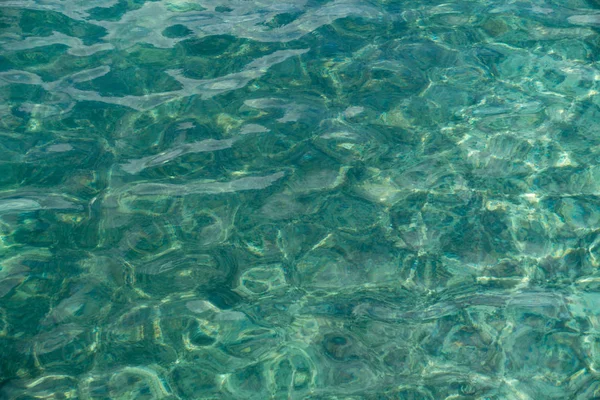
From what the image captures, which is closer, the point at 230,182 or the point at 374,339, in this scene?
the point at 374,339

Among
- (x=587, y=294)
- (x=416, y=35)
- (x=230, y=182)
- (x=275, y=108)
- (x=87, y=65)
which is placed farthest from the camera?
(x=416, y=35)

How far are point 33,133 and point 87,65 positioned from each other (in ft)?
3.52

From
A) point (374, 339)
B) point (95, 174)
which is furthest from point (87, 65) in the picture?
point (374, 339)

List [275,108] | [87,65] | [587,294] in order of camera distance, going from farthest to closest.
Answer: [87,65], [275,108], [587,294]

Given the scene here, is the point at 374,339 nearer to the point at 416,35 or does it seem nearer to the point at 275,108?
the point at 275,108

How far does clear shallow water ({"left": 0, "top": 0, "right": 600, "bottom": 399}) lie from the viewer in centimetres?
329

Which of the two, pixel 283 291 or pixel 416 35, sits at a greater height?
pixel 416 35

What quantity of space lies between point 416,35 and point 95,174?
11.4 ft

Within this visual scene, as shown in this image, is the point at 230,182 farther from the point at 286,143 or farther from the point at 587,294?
the point at 587,294

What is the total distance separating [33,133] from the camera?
15.5ft

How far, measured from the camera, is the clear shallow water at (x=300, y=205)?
10.8ft

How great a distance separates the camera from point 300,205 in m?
4.18

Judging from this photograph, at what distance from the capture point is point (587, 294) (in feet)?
11.9

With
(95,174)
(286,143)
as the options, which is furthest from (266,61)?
(95,174)
